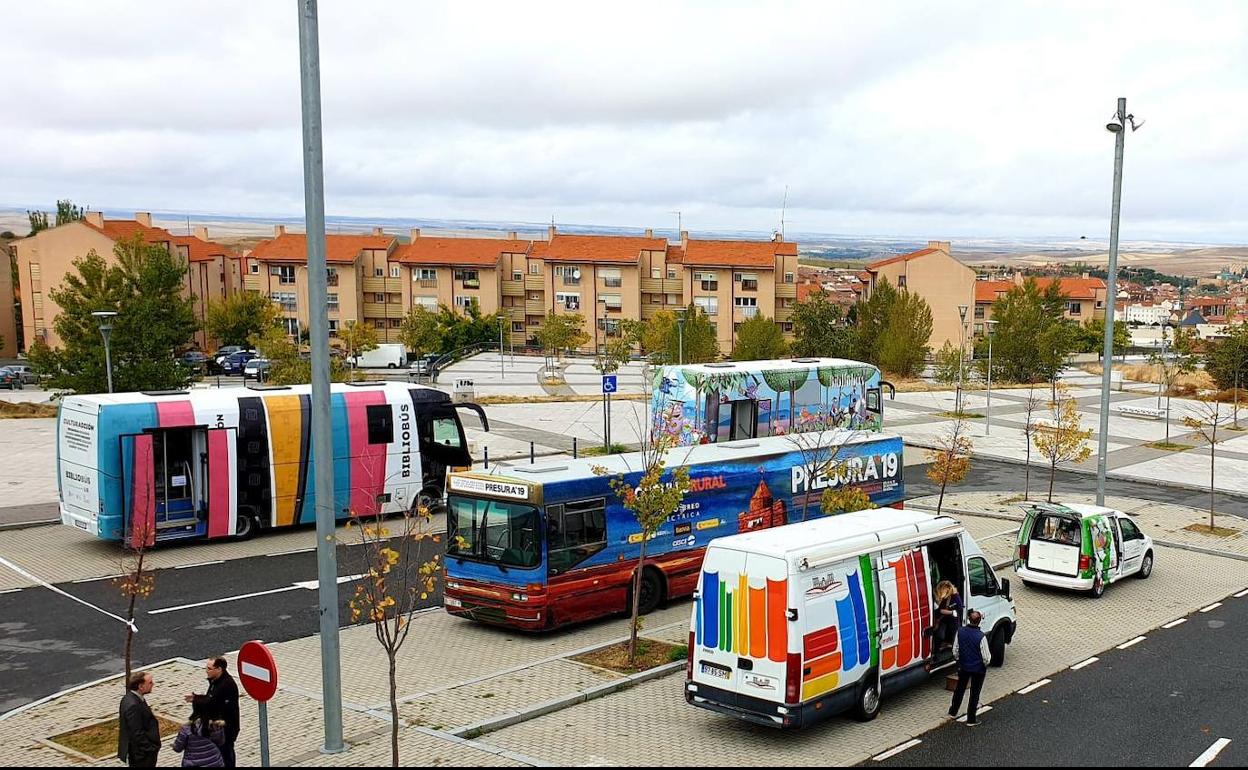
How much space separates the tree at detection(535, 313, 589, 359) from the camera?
79000 mm

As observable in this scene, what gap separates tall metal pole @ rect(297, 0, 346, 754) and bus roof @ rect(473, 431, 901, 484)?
5336mm

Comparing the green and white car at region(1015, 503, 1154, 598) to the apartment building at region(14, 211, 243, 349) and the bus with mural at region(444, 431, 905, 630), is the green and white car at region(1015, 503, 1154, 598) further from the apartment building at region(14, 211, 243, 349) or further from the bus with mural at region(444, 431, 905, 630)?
the apartment building at region(14, 211, 243, 349)

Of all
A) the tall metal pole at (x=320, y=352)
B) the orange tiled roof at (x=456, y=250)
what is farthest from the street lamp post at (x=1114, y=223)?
the orange tiled roof at (x=456, y=250)

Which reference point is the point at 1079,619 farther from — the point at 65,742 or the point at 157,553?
the point at 157,553

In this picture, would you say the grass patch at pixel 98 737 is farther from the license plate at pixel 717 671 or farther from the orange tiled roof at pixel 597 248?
the orange tiled roof at pixel 597 248

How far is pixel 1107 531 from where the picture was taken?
19578 millimetres

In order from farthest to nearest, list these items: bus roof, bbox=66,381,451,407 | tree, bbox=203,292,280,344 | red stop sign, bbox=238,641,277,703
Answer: tree, bbox=203,292,280,344 < bus roof, bbox=66,381,451,407 < red stop sign, bbox=238,641,277,703

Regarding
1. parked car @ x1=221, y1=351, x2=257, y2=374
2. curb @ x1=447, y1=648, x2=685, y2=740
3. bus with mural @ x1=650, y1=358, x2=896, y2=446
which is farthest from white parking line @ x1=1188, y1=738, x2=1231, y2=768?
parked car @ x1=221, y1=351, x2=257, y2=374

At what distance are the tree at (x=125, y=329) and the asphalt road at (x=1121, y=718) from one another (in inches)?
1362

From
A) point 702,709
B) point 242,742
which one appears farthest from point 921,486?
point 242,742

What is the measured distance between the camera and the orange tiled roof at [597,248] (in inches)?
3876

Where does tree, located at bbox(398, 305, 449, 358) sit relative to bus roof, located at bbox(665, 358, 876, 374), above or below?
below

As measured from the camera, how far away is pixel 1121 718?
1289cm

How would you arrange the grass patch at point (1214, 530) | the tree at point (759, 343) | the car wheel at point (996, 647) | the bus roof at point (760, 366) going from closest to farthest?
1. the car wheel at point (996, 647)
2. the grass patch at point (1214, 530)
3. the bus roof at point (760, 366)
4. the tree at point (759, 343)
